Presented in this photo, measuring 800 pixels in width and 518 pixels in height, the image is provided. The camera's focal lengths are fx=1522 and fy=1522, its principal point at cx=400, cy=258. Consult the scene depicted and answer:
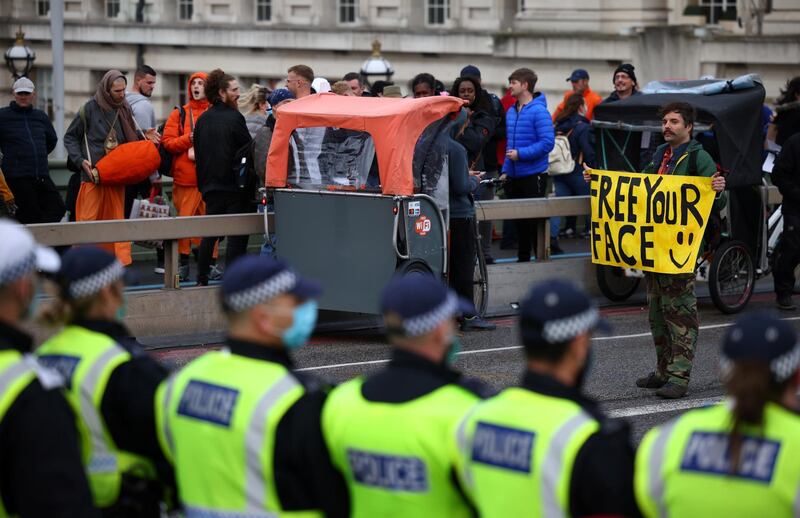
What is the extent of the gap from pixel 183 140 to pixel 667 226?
491 centimetres

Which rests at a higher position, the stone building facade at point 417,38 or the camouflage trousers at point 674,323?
the stone building facade at point 417,38

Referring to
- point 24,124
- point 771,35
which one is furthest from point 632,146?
point 771,35

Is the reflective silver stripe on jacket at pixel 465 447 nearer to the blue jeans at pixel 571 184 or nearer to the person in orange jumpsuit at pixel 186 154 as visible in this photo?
the person in orange jumpsuit at pixel 186 154

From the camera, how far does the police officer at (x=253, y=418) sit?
4.08 meters

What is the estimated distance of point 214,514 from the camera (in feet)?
13.7

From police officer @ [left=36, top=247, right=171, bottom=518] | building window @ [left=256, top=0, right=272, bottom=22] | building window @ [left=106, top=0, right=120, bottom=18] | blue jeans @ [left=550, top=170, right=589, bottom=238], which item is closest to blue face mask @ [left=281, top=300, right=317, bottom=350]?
police officer @ [left=36, top=247, right=171, bottom=518]

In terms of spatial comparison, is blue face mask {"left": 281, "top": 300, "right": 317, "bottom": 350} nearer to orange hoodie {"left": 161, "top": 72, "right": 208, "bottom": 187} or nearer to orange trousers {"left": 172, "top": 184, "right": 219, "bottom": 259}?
orange hoodie {"left": 161, "top": 72, "right": 208, "bottom": 187}

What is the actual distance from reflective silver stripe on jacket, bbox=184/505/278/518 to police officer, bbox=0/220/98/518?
0.33 m

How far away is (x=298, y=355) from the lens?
1152 cm

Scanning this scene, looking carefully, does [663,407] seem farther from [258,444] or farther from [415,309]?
[258,444]

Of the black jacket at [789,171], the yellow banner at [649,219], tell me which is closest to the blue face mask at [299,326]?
the yellow banner at [649,219]

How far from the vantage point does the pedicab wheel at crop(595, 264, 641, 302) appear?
14.0 m

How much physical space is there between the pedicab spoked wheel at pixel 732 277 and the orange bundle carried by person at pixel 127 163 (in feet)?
16.2

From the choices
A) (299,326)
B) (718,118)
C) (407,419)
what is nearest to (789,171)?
(718,118)
